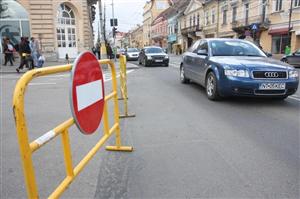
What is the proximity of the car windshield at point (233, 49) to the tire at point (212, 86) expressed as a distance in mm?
752

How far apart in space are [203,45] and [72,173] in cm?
677

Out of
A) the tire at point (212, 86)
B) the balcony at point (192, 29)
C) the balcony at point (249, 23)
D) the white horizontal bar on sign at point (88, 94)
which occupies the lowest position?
the tire at point (212, 86)

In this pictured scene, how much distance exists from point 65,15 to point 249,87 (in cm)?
2158

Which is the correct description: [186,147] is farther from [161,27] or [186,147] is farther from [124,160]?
[161,27]

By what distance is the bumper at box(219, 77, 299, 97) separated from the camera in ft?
20.2

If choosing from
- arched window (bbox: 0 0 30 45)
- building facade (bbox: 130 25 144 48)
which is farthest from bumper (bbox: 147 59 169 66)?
building facade (bbox: 130 25 144 48)

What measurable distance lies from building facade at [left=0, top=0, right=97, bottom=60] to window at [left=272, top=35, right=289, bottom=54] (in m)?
18.9

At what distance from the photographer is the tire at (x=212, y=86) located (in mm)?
6789

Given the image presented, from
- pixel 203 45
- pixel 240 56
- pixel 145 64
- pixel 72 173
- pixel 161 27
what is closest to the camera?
pixel 72 173

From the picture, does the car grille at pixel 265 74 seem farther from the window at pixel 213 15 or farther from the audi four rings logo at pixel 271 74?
the window at pixel 213 15

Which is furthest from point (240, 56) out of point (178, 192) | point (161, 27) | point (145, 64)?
point (161, 27)

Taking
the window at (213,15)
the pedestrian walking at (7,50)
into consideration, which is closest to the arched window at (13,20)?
the pedestrian walking at (7,50)

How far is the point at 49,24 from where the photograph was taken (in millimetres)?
22656

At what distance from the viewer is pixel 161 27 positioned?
75.8 m
